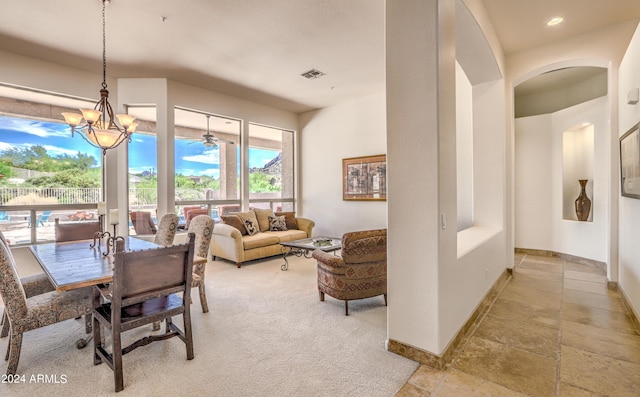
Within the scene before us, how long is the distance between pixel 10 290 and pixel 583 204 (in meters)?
7.25

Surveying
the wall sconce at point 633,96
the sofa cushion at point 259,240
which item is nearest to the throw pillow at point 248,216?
the sofa cushion at point 259,240

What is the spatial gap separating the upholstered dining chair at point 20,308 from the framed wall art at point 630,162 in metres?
4.88

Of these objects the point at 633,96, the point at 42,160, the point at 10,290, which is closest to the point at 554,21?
the point at 633,96

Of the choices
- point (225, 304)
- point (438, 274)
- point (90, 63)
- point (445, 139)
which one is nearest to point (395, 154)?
point (445, 139)

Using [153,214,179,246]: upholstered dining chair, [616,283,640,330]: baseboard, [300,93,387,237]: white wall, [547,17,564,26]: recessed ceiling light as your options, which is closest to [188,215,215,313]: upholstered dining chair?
[153,214,179,246]: upholstered dining chair

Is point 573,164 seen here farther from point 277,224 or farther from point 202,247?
point 202,247

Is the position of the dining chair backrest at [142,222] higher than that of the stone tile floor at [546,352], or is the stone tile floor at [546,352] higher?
the dining chair backrest at [142,222]

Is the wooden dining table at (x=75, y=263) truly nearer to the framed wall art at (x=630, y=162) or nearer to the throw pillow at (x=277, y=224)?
the throw pillow at (x=277, y=224)

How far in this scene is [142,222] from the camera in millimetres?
5180

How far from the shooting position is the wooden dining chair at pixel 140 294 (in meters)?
1.87

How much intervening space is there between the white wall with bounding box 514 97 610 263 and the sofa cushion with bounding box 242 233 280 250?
4888 millimetres

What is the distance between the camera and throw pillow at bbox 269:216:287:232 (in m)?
6.07

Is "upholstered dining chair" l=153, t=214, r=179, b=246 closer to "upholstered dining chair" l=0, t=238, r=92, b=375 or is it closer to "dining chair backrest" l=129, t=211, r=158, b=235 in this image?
"upholstered dining chair" l=0, t=238, r=92, b=375

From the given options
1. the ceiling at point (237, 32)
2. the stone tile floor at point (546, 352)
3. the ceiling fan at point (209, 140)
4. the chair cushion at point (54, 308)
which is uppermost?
the ceiling at point (237, 32)
